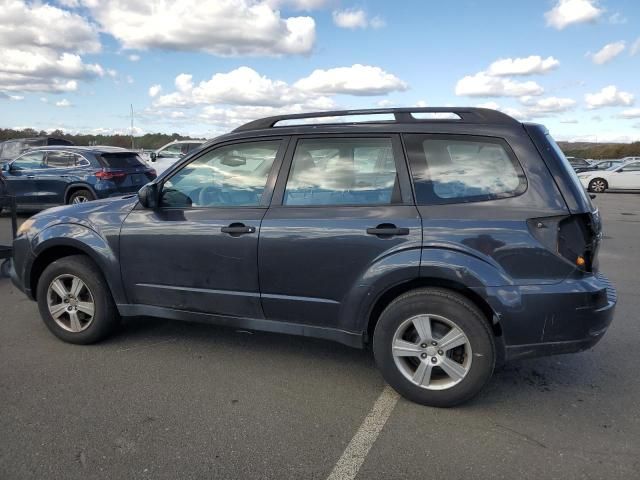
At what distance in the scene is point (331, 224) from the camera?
3.39 m

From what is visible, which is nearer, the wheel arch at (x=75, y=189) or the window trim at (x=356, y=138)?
the window trim at (x=356, y=138)

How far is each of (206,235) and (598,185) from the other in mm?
23949

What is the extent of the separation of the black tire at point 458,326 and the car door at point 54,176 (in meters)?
9.76

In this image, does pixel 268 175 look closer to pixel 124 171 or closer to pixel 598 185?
pixel 124 171

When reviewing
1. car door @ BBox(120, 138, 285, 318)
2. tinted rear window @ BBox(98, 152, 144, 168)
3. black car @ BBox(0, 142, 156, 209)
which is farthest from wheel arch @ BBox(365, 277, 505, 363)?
tinted rear window @ BBox(98, 152, 144, 168)

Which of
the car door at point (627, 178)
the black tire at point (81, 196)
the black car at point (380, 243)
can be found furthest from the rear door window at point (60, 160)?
the car door at point (627, 178)

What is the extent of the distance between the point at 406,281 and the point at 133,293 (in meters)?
2.12

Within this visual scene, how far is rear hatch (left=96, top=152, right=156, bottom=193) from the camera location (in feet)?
35.9

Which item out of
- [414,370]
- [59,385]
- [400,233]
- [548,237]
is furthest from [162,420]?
[548,237]

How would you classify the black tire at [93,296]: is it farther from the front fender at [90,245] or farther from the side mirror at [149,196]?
the side mirror at [149,196]

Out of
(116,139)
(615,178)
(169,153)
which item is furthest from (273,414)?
(116,139)

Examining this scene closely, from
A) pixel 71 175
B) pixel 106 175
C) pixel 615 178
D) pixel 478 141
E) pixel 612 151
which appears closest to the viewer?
pixel 478 141

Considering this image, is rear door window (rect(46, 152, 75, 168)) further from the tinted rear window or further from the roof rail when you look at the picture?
the roof rail

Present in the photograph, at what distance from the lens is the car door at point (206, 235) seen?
12.0 ft
